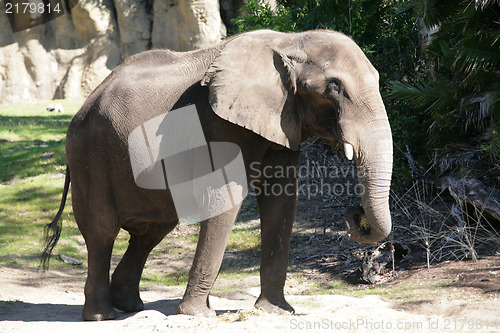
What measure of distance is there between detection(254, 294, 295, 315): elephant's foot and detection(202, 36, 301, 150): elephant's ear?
1664 millimetres

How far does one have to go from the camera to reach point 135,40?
23.4 m

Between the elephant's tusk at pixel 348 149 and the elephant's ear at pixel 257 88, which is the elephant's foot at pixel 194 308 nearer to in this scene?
the elephant's ear at pixel 257 88

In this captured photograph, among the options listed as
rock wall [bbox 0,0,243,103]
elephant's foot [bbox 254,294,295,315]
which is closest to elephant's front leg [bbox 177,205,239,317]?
elephant's foot [bbox 254,294,295,315]

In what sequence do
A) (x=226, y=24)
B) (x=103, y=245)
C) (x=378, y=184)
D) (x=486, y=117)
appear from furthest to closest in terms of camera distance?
(x=226, y=24)
(x=486, y=117)
(x=103, y=245)
(x=378, y=184)

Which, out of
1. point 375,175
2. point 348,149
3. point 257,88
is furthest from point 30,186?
point 375,175

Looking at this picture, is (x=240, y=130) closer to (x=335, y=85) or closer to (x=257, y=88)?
(x=257, y=88)

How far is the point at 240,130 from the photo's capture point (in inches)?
239

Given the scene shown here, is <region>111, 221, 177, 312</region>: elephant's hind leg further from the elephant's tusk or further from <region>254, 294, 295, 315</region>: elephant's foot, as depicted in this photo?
the elephant's tusk

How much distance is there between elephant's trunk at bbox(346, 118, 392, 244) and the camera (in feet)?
17.8

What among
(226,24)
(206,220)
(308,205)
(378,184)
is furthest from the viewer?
(226,24)

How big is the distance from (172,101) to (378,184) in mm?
2234

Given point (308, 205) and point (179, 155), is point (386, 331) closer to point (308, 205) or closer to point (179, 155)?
point (179, 155)

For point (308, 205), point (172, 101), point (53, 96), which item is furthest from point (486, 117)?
point (53, 96)

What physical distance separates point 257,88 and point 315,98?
1.81 ft
